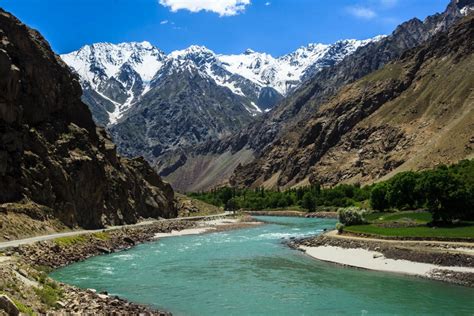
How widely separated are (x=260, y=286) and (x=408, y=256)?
1870cm

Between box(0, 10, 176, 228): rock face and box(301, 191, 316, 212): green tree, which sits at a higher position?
box(0, 10, 176, 228): rock face

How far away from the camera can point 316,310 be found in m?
36.4

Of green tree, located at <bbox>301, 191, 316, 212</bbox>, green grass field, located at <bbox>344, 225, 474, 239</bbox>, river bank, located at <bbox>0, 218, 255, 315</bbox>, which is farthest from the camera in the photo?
green tree, located at <bbox>301, 191, 316, 212</bbox>

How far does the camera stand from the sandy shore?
48.0 meters

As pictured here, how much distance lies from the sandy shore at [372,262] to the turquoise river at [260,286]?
1.72 metres

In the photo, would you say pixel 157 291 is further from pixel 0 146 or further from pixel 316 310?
pixel 0 146

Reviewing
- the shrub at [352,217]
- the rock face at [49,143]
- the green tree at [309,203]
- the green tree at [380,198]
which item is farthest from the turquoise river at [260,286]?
the green tree at [309,203]

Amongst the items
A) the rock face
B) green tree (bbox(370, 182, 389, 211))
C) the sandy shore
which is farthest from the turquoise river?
green tree (bbox(370, 182, 389, 211))

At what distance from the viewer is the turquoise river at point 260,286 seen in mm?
37062

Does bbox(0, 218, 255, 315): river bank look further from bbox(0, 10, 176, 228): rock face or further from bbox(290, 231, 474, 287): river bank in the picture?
bbox(290, 231, 474, 287): river bank

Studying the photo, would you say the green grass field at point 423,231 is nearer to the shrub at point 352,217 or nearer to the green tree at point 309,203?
the shrub at point 352,217

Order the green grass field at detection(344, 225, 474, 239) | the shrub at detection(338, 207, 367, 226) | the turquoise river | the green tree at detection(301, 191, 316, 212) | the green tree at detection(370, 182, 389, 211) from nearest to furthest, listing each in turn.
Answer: the turquoise river < the green grass field at detection(344, 225, 474, 239) < the shrub at detection(338, 207, 367, 226) < the green tree at detection(370, 182, 389, 211) < the green tree at detection(301, 191, 316, 212)

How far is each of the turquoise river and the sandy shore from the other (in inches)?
67.5

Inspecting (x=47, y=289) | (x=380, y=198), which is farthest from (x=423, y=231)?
(x=380, y=198)
